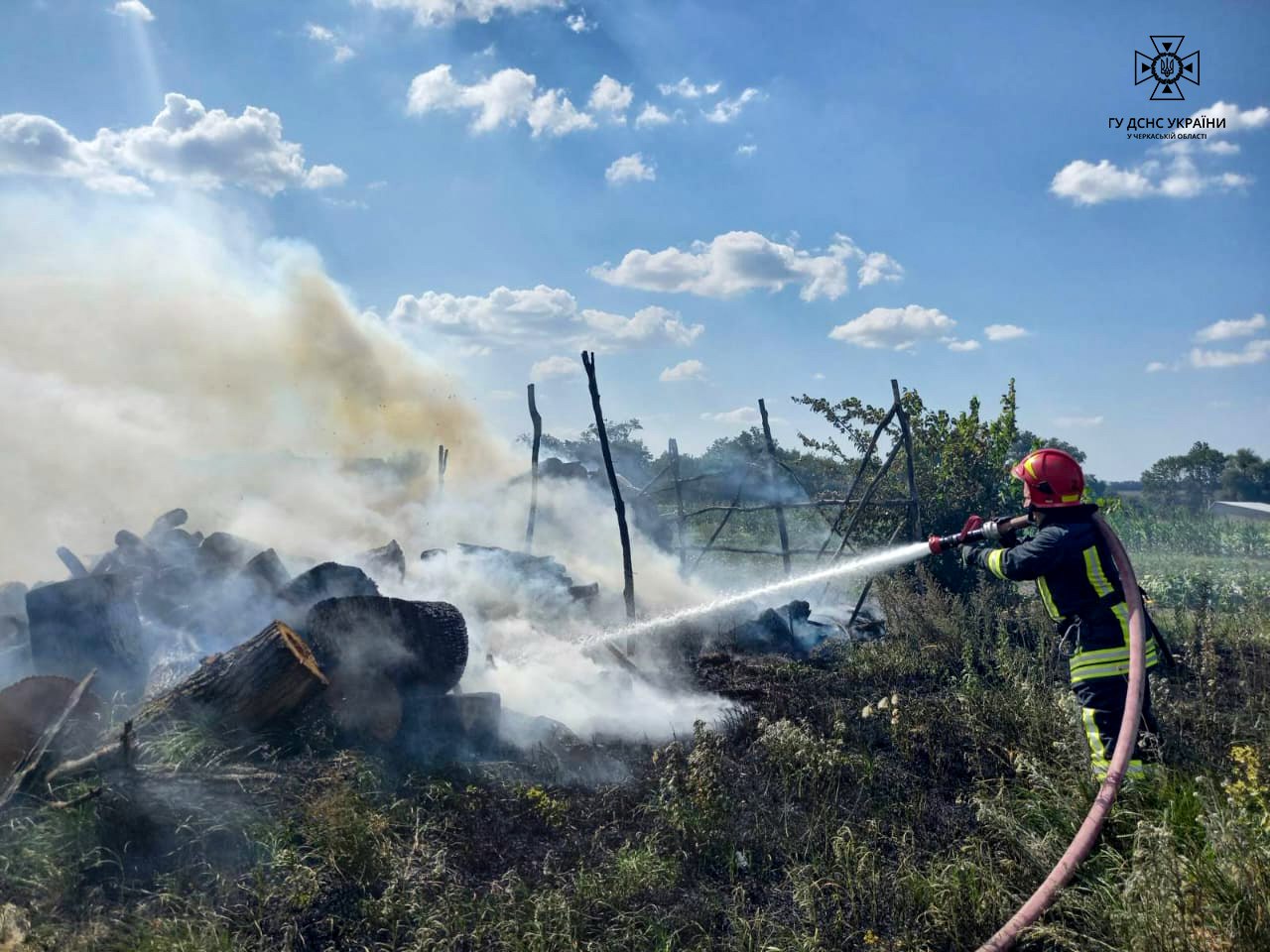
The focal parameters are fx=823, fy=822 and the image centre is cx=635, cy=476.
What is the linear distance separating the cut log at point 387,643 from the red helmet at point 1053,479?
4221mm

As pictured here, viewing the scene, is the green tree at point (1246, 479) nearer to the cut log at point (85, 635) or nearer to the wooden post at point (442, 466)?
the wooden post at point (442, 466)

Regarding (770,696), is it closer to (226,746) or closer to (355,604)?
(355,604)

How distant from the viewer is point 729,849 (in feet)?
14.8

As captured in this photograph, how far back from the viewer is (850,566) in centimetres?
920

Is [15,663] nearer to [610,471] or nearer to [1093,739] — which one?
[610,471]

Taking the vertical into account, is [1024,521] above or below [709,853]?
above

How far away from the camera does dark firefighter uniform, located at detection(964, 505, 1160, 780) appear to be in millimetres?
4750

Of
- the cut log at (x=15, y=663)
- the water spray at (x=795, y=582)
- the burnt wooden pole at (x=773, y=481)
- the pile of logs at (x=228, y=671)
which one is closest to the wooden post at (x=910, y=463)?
the water spray at (x=795, y=582)

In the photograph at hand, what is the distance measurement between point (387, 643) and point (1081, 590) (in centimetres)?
470

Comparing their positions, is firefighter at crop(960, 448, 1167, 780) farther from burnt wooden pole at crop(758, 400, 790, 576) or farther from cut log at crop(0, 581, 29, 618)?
cut log at crop(0, 581, 29, 618)

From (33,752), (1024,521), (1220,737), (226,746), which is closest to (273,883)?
(226,746)

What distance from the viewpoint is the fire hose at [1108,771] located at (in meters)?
3.57

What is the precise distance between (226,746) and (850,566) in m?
6.44

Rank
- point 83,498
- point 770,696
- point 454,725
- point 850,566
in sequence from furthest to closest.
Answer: point 83,498
point 850,566
point 770,696
point 454,725
